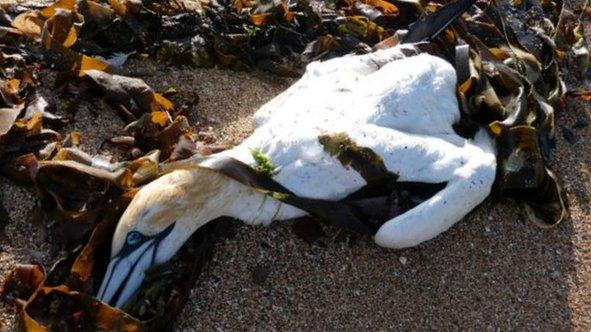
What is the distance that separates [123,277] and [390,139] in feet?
4.17

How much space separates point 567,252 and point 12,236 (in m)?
2.55

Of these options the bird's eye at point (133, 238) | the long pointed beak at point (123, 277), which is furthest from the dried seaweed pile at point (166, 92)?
the bird's eye at point (133, 238)

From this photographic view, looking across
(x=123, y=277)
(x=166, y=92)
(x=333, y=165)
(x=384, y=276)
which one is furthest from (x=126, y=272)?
(x=166, y=92)

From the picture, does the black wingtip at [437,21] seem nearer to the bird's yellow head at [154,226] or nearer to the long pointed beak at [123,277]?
the bird's yellow head at [154,226]

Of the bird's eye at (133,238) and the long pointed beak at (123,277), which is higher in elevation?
the bird's eye at (133,238)

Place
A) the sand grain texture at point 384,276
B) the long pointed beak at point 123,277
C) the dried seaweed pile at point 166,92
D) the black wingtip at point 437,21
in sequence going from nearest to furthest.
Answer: the long pointed beak at point 123,277 → the dried seaweed pile at point 166,92 → the sand grain texture at point 384,276 → the black wingtip at point 437,21

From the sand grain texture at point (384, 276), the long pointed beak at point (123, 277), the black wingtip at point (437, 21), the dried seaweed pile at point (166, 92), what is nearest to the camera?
the long pointed beak at point (123, 277)

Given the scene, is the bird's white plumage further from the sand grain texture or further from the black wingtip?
the black wingtip

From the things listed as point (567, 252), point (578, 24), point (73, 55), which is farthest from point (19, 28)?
point (578, 24)

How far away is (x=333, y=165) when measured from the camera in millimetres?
3072

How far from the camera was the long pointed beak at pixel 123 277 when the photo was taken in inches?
107

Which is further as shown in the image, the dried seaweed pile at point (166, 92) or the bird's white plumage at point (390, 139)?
the bird's white plumage at point (390, 139)

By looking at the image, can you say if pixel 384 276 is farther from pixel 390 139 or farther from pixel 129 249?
pixel 129 249

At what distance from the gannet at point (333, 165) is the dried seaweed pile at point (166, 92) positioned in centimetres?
13
